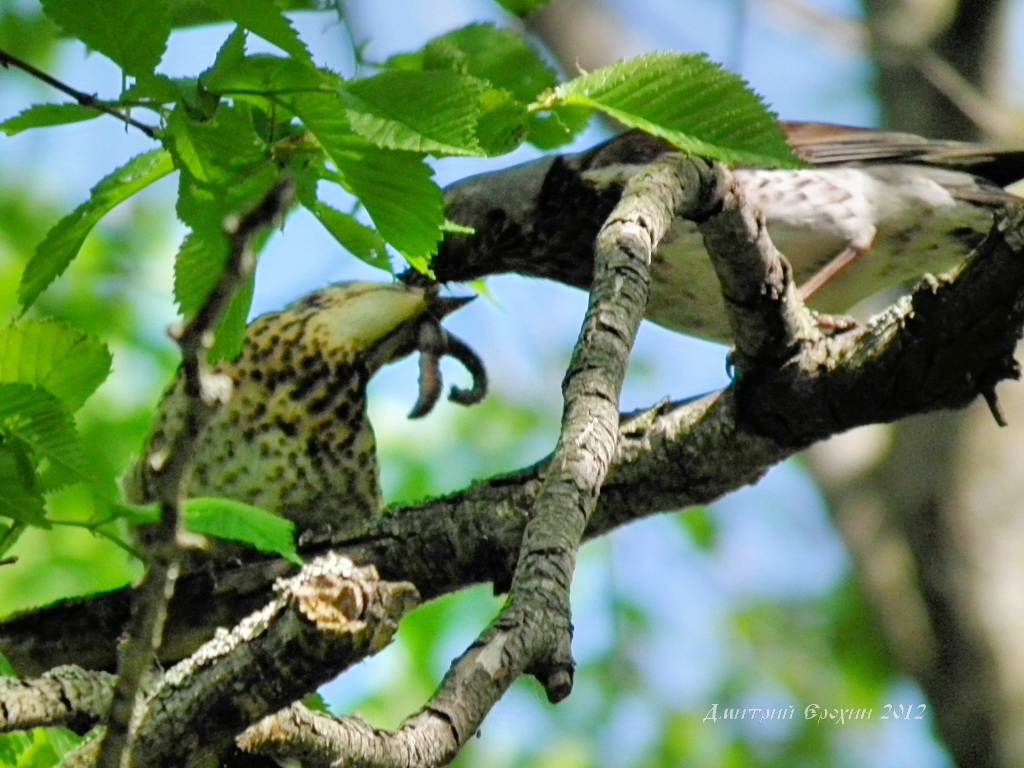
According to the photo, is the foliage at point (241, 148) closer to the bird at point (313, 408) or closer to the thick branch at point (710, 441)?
the thick branch at point (710, 441)

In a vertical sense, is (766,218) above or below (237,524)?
above

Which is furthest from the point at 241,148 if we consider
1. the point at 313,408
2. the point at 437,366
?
the point at 437,366

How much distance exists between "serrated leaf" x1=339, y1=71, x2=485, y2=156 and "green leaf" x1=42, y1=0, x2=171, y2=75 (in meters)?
0.28

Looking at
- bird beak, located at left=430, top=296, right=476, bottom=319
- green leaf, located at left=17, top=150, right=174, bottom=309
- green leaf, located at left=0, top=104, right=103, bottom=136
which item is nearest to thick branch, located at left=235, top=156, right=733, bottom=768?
green leaf, located at left=17, top=150, right=174, bottom=309

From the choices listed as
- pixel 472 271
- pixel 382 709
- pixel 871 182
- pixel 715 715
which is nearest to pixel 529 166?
pixel 472 271

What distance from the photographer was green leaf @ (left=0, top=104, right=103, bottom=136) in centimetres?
200

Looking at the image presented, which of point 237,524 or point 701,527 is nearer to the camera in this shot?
point 237,524

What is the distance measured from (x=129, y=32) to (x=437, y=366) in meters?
1.63

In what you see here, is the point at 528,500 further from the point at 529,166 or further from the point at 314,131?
the point at 529,166

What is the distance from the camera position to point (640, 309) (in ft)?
6.96

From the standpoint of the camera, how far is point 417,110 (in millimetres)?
1976

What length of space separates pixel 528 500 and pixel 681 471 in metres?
0.39

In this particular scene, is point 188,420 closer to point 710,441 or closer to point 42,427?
point 42,427

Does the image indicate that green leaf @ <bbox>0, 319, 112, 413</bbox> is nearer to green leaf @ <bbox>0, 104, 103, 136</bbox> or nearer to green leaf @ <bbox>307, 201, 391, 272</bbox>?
green leaf @ <bbox>0, 104, 103, 136</bbox>
